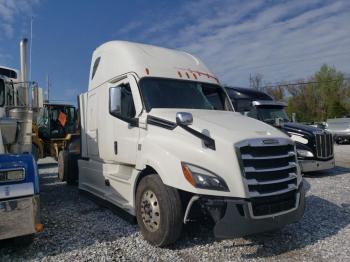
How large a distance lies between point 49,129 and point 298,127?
10419 mm

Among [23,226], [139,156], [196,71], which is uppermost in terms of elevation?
[196,71]

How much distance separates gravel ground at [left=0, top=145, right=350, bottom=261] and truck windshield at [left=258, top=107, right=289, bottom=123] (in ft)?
16.2

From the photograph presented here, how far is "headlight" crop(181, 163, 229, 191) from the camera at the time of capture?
4172mm

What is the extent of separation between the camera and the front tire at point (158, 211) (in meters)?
4.43

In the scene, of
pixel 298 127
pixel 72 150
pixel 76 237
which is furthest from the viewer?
pixel 298 127

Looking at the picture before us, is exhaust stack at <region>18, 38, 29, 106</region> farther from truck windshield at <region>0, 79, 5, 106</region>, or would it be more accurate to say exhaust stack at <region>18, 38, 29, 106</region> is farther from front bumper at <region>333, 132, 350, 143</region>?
front bumper at <region>333, 132, 350, 143</region>

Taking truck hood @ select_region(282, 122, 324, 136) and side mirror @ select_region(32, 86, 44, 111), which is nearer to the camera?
side mirror @ select_region(32, 86, 44, 111)

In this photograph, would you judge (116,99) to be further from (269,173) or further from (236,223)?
(236,223)

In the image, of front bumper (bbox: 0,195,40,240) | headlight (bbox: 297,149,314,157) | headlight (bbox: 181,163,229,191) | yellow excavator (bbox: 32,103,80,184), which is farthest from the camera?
yellow excavator (bbox: 32,103,80,184)

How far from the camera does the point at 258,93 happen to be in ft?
39.7

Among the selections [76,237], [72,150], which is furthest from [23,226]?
[72,150]

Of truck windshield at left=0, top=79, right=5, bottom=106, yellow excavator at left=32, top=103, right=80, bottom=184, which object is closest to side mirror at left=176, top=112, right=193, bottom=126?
truck windshield at left=0, top=79, right=5, bottom=106

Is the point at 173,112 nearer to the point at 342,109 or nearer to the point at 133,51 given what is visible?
the point at 133,51

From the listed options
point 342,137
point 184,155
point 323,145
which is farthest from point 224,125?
point 342,137
